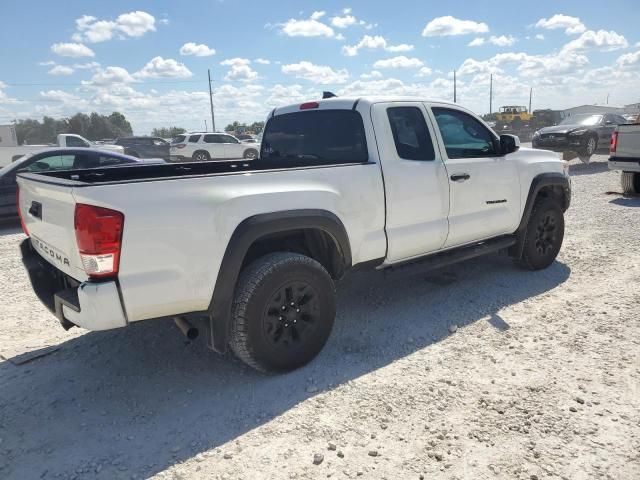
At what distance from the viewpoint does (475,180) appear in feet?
14.9

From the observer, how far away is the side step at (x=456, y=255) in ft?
14.0

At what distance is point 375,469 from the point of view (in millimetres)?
2490

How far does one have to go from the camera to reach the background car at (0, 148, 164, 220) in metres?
8.88

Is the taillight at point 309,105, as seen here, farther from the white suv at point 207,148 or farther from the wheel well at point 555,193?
the white suv at point 207,148

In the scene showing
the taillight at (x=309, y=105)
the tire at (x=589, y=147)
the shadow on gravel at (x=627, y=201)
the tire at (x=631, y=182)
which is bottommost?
the shadow on gravel at (x=627, y=201)

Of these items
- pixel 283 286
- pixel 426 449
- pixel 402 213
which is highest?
pixel 402 213

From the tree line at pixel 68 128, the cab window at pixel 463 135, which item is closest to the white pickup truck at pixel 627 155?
the cab window at pixel 463 135

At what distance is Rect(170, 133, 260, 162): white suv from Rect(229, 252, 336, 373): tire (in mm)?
19720

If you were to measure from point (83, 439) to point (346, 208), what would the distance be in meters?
2.15

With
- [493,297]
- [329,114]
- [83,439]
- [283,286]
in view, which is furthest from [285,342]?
[493,297]

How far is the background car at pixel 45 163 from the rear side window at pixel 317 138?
179 inches

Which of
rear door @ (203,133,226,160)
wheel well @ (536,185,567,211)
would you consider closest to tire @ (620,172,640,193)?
Answer: wheel well @ (536,185,567,211)

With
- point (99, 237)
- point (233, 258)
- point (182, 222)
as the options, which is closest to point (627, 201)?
point (233, 258)

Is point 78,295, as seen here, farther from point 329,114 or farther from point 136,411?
point 329,114
